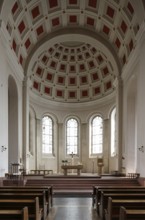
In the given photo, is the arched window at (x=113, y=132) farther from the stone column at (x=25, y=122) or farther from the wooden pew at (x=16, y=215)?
the wooden pew at (x=16, y=215)

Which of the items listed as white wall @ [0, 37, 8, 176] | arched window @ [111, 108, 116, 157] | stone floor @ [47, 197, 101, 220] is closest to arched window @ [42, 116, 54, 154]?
arched window @ [111, 108, 116, 157]

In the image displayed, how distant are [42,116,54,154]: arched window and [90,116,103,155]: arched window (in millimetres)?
4010

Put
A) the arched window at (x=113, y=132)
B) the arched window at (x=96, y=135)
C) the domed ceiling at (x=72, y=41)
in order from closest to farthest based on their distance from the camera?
the domed ceiling at (x=72, y=41)
the arched window at (x=113, y=132)
the arched window at (x=96, y=135)

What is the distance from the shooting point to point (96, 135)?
2722 centimetres

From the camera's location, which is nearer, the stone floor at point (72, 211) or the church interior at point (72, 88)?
the stone floor at point (72, 211)

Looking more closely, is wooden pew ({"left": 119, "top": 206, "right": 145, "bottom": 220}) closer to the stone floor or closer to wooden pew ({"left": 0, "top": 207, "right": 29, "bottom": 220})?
wooden pew ({"left": 0, "top": 207, "right": 29, "bottom": 220})

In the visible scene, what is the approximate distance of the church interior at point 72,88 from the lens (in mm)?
16328

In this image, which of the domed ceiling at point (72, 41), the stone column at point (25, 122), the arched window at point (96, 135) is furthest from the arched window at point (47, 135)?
the stone column at point (25, 122)

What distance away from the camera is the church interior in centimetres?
1633

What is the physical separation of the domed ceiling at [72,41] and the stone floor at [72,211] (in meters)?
10.2

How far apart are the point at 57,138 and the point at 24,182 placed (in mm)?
11924

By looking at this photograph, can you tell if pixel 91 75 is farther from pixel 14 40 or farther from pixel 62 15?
pixel 14 40

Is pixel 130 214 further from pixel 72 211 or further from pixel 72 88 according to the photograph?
pixel 72 88

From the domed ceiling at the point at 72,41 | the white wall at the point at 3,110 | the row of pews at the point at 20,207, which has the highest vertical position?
the domed ceiling at the point at 72,41
